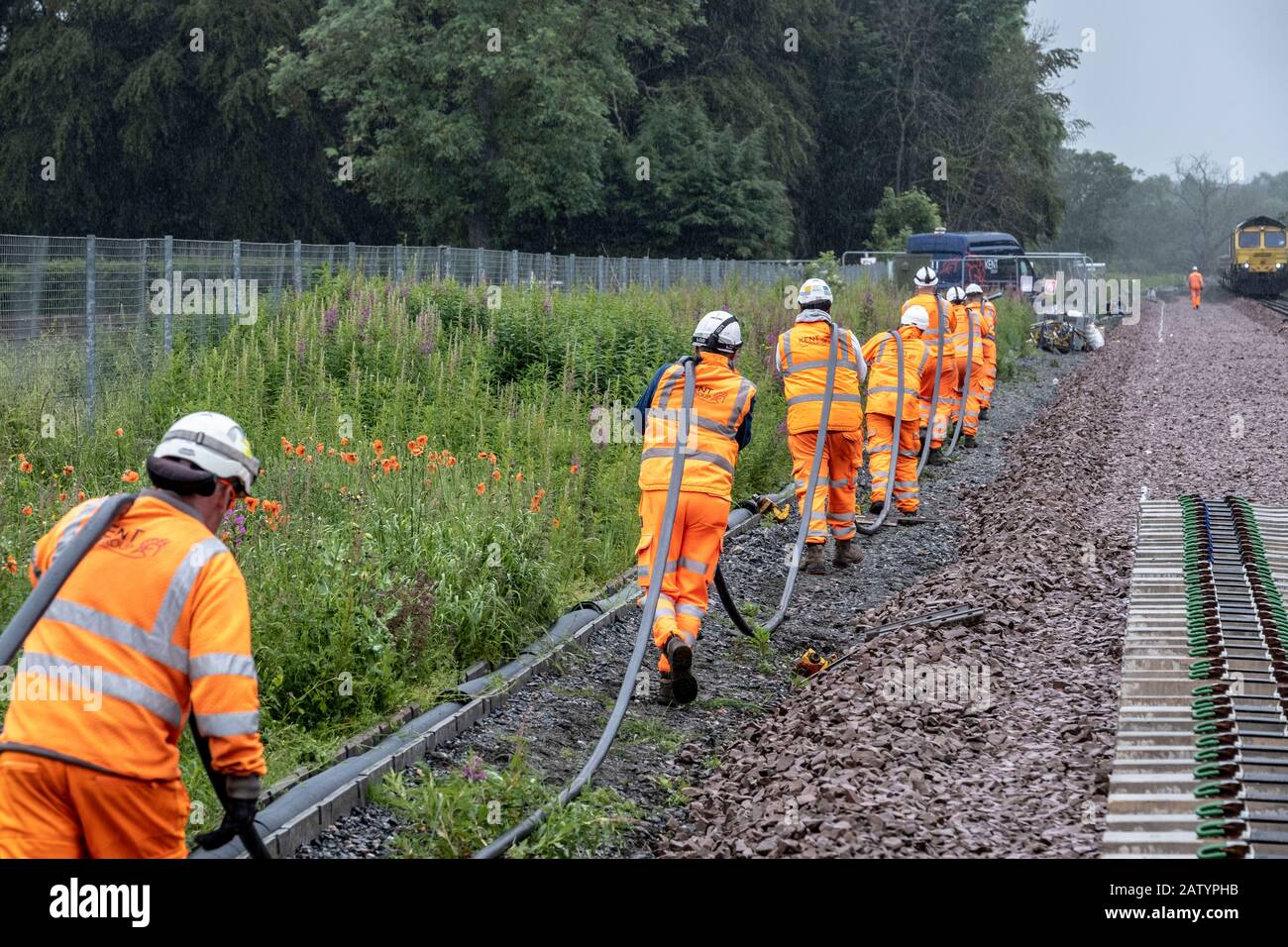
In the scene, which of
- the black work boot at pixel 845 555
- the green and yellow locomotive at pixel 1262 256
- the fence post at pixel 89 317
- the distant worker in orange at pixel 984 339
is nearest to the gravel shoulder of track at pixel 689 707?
the black work boot at pixel 845 555

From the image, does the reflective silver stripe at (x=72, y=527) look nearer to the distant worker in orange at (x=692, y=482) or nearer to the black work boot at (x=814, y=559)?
the distant worker in orange at (x=692, y=482)

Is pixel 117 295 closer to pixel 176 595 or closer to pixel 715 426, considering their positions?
pixel 715 426

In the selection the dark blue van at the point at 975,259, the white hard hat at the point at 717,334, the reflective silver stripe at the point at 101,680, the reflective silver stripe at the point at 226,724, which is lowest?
the reflective silver stripe at the point at 226,724

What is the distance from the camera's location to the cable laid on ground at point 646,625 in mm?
6301

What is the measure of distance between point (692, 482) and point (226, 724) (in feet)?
15.0

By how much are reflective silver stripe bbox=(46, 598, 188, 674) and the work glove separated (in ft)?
1.36

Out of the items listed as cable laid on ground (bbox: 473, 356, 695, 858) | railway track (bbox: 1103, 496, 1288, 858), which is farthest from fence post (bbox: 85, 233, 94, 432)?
railway track (bbox: 1103, 496, 1288, 858)

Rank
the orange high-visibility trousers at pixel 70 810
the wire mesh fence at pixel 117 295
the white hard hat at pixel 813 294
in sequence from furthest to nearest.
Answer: the wire mesh fence at pixel 117 295
the white hard hat at pixel 813 294
the orange high-visibility trousers at pixel 70 810

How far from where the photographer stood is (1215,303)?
7275 cm

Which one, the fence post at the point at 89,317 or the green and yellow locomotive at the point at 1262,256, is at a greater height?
the green and yellow locomotive at the point at 1262,256

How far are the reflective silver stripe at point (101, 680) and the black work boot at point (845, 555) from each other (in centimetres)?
887

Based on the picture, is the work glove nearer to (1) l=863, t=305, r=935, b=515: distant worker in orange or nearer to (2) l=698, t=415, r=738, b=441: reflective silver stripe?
(2) l=698, t=415, r=738, b=441: reflective silver stripe

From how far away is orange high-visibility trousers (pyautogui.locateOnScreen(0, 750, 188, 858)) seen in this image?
4.19 metres
